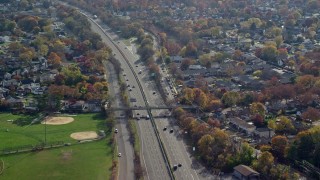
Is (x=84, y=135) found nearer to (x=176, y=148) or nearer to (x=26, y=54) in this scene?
(x=176, y=148)

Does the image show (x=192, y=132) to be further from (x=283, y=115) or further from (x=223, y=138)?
(x=283, y=115)

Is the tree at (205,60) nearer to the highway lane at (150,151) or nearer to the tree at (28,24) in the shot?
the highway lane at (150,151)

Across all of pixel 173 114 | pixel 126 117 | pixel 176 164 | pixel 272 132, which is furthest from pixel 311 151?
pixel 126 117

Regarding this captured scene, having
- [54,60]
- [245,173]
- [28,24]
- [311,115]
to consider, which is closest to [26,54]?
[54,60]

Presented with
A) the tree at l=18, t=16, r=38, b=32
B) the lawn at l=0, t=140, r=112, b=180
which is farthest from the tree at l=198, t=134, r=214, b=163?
the tree at l=18, t=16, r=38, b=32

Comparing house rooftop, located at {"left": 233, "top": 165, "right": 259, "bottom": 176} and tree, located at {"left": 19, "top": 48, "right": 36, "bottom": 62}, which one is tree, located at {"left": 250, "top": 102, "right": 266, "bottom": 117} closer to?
house rooftop, located at {"left": 233, "top": 165, "right": 259, "bottom": 176}

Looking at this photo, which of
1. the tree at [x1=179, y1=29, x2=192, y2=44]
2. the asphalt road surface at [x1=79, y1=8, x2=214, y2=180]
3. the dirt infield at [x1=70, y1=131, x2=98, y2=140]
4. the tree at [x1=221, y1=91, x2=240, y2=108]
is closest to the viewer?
the asphalt road surface at [x1=79, y1=8, x2=214, y2=180]

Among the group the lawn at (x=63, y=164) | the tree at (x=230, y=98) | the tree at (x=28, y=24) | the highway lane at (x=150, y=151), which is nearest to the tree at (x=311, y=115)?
the tree at (x=230, y=98)

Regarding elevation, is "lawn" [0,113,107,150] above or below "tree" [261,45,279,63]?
below
